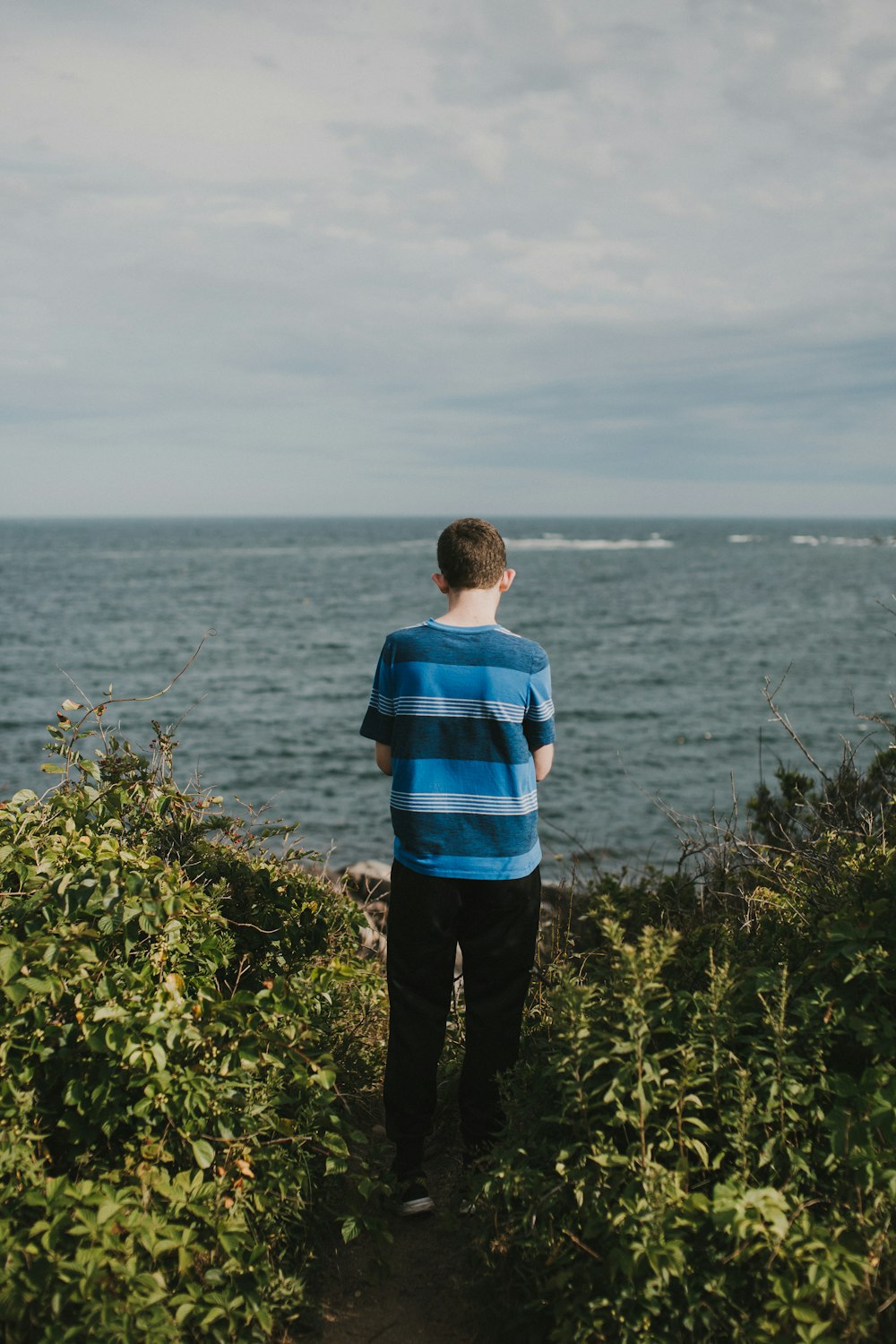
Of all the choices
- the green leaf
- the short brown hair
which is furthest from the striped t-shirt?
the green leaf

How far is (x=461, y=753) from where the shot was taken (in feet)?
12.1

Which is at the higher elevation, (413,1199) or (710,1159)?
(710,1159)

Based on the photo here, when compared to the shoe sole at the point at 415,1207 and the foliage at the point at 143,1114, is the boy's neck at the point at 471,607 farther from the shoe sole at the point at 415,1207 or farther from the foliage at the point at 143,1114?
the shoe sole at the point at 415,1207

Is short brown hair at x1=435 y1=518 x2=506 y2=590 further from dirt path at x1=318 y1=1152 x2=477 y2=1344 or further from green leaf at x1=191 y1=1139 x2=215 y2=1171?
dirt path at x1=318 y1=1152 x2=477 y2=1344

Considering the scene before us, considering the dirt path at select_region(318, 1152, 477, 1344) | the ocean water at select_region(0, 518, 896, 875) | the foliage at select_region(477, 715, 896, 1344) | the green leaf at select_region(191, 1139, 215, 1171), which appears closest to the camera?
the foliage at select_region(477, 715, 896, 1344)

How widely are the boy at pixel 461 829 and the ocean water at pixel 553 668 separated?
172cm

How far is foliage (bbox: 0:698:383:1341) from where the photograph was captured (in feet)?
9.20

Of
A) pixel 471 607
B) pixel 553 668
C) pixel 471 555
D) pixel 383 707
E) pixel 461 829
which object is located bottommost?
pixel 553 668

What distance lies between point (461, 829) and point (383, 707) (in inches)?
22.8

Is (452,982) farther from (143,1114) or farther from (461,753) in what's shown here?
(143,1114)

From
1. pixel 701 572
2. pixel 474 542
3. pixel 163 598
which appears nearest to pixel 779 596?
pixel 701 572

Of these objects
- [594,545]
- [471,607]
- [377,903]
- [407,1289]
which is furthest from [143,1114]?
[594,545]

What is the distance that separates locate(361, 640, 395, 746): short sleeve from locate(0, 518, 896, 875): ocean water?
153cm

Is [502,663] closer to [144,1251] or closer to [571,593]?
[144,1251]
